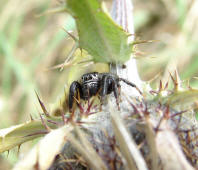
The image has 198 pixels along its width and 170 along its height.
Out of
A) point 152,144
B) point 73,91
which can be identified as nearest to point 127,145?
point 152,144

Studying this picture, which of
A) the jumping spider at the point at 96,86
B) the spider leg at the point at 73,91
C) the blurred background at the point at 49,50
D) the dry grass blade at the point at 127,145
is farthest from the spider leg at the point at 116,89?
the blurred background at the point at 49,50

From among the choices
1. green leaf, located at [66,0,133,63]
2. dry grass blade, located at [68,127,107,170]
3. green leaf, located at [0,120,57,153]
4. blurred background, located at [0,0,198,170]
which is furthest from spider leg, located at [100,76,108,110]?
blurred background, located at [0,0,198,170]

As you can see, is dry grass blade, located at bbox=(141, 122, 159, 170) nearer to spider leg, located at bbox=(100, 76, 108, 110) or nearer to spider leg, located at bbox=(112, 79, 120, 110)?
spider leg, located at bbox=(112, 79, 120, 110)

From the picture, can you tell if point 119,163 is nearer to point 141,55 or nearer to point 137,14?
point 141,55

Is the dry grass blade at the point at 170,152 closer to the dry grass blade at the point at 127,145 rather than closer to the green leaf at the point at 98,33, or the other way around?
the dry grass blade at the point at 127,145

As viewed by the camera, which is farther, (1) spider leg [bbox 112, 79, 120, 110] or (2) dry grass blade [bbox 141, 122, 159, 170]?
(1) spider leg [bbox 112, 79, 120, 110]

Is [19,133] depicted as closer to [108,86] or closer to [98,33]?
[108,86]
